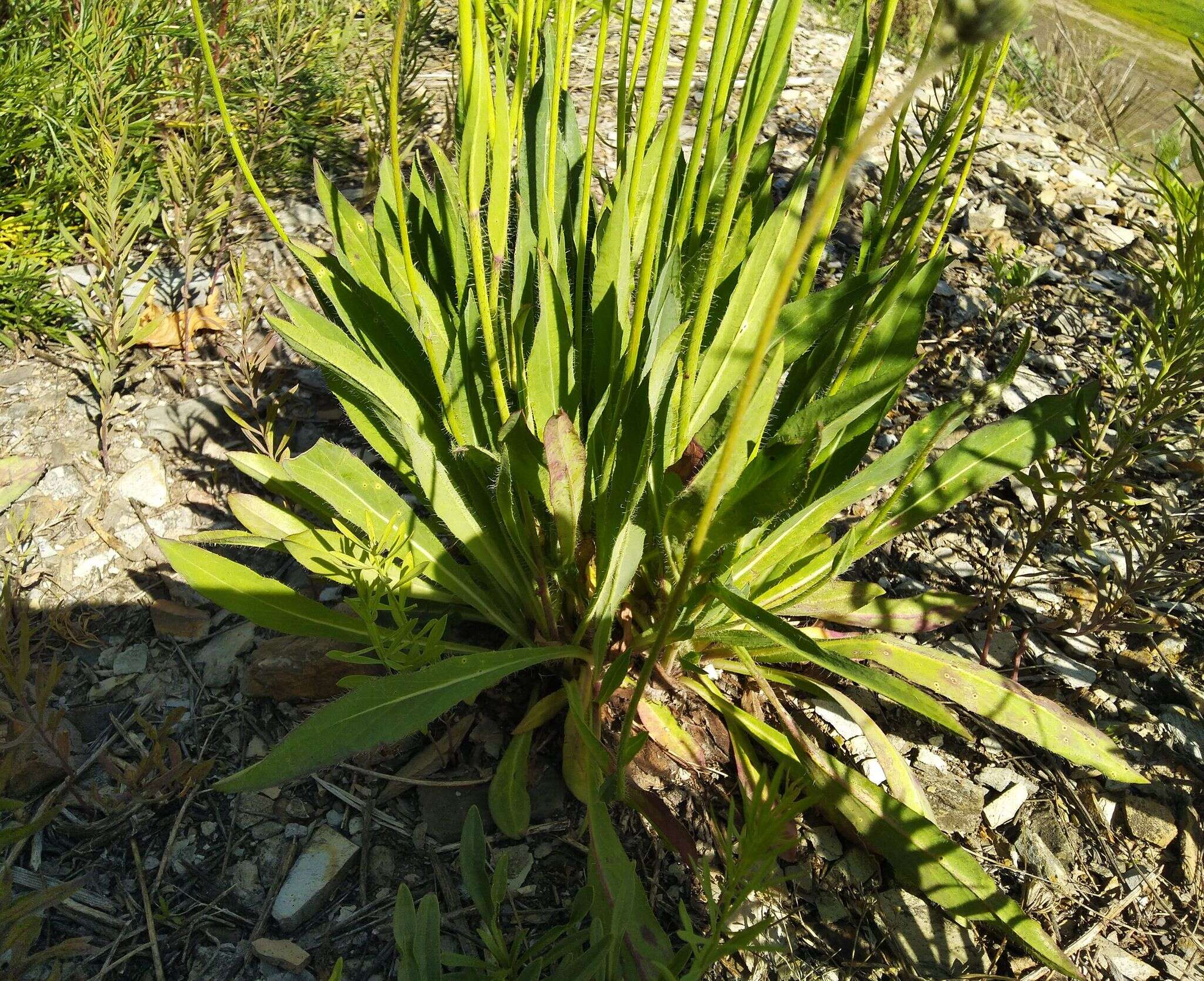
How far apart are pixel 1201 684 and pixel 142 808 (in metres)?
2.27

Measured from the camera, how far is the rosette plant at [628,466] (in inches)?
55.1

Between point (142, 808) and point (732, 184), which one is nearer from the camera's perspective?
point (732, 184)

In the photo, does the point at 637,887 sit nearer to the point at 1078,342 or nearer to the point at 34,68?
the point at 1078,342

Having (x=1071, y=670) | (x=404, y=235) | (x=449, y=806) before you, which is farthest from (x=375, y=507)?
(x=1071, y=670)

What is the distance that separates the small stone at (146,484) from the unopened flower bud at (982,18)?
211cm

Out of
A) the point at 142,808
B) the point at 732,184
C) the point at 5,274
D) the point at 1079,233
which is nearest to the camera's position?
the point at 732,184

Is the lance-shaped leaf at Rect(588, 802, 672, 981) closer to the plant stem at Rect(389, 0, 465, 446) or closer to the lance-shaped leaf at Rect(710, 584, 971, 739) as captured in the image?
the lance-shaped leaf at Rect(710, 584, 971, 739)

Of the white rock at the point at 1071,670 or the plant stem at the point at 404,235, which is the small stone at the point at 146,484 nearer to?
the plant stem at the point at 404,235

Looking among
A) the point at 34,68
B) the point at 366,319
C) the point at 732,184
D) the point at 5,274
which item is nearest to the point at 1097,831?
the point at 732,184

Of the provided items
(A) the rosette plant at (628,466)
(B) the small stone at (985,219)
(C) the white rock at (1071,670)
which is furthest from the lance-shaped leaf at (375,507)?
(B) the small stone at (985,219)

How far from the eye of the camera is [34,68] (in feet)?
8.20

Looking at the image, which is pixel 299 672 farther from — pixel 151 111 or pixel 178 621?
pixel 151 111

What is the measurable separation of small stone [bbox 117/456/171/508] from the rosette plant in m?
0.45

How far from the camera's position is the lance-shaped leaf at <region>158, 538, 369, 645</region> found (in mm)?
1604
